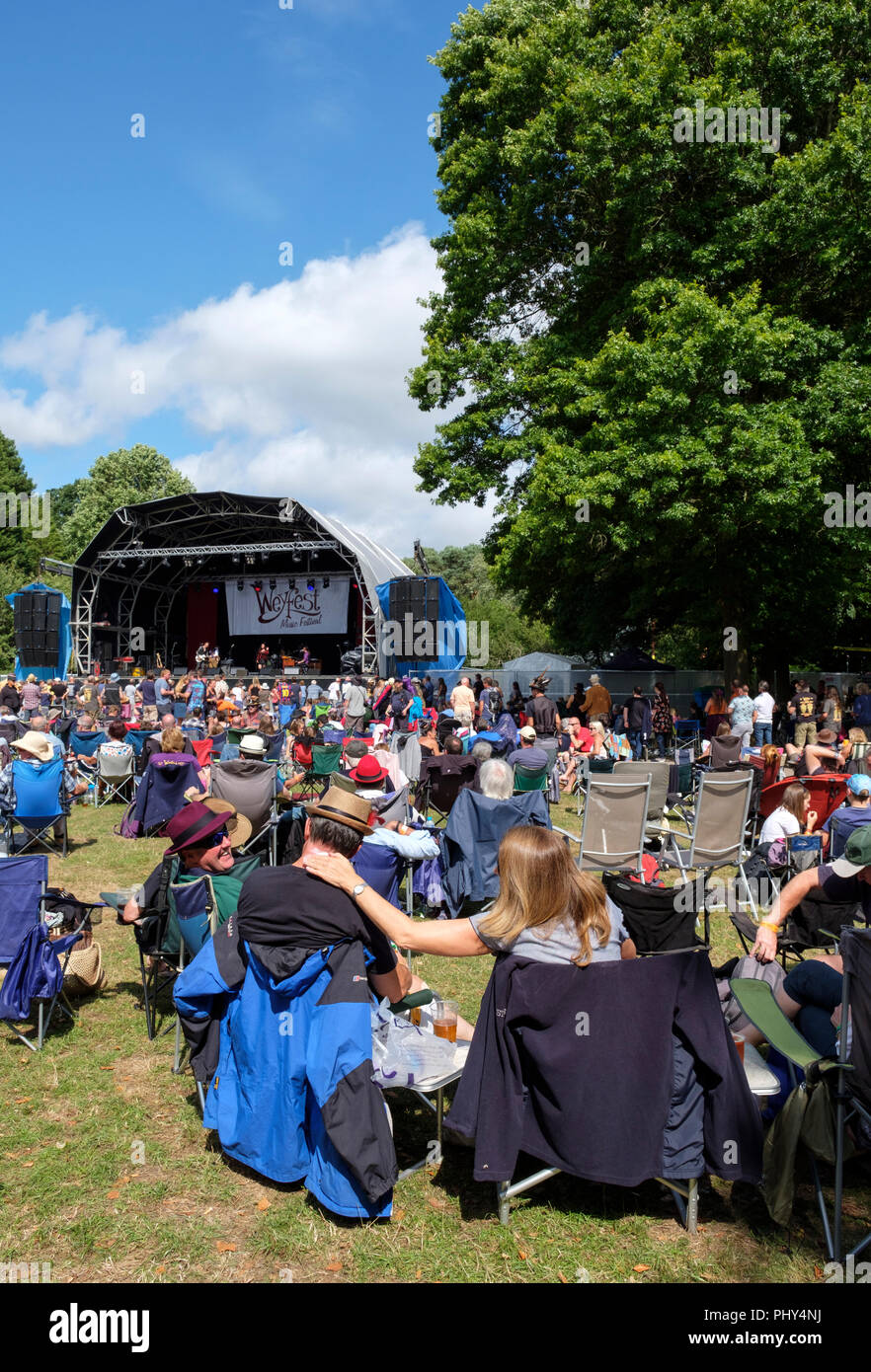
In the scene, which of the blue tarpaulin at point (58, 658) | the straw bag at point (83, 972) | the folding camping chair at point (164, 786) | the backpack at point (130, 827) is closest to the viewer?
the straw bag at point (83, 972)

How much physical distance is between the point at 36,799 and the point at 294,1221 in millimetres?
5265

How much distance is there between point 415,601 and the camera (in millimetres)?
19188

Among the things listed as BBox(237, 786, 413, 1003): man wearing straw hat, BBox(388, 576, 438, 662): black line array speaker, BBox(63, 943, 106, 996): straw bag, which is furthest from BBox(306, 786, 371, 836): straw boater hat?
BBox(388, 576, 438, 662): black line array speaker

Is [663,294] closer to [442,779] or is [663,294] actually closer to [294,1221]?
[442,779]

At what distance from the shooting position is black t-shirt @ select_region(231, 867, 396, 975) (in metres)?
2.54

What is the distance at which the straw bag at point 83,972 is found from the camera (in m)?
4.26

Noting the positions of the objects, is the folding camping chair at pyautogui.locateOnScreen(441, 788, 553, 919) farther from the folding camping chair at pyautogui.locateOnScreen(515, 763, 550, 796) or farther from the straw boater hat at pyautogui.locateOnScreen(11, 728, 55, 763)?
the straw boater hat at pyautogui.locateOnScreen(11, 728, 55, 763)

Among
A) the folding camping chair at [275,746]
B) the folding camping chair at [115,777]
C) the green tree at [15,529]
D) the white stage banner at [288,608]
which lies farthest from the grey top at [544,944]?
the green tree at [15,529]

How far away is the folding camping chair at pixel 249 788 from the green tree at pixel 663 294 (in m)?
7.71

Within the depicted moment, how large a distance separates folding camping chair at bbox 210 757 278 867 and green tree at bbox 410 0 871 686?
7.71 metres

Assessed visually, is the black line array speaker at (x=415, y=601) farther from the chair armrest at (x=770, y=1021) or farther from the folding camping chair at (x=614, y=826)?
the chair armrest at (x=770, y=1021)

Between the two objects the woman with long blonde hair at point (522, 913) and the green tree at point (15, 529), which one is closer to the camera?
the woman with long blonde hair at point (522, 913)
